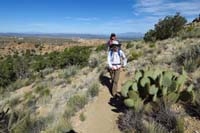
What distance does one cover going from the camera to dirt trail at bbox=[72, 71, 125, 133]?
7556 mm

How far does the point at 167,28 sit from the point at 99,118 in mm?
18332

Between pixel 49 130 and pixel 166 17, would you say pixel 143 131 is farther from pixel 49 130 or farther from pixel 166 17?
pixel 166 17

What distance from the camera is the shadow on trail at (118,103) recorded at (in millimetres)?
8266

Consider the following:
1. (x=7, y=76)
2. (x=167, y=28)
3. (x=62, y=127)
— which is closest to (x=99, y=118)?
(x=62, y=127)

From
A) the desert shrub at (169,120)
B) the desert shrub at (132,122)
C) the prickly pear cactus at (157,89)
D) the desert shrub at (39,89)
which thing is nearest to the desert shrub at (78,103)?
the prickly pear cactus at (157,89)

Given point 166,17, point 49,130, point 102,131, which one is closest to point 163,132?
point 102,131

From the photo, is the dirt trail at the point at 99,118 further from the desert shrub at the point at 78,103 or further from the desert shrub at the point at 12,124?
the desert shrub at the point at 12,124

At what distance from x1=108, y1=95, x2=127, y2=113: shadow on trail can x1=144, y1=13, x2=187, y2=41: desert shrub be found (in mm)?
15692

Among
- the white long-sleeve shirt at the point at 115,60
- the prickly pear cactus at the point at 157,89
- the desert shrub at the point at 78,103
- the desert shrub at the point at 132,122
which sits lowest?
the desert shrub at the point at 78,103

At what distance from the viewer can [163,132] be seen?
→ 20.3 feet

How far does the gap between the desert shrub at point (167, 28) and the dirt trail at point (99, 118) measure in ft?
52.0

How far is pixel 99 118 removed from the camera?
8.20 meters

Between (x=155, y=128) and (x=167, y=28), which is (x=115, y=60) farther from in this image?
(x=167, y=28)

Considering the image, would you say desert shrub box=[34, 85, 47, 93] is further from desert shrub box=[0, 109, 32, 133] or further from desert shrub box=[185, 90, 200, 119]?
desert shrub box=[185, 90, 200, 119]
